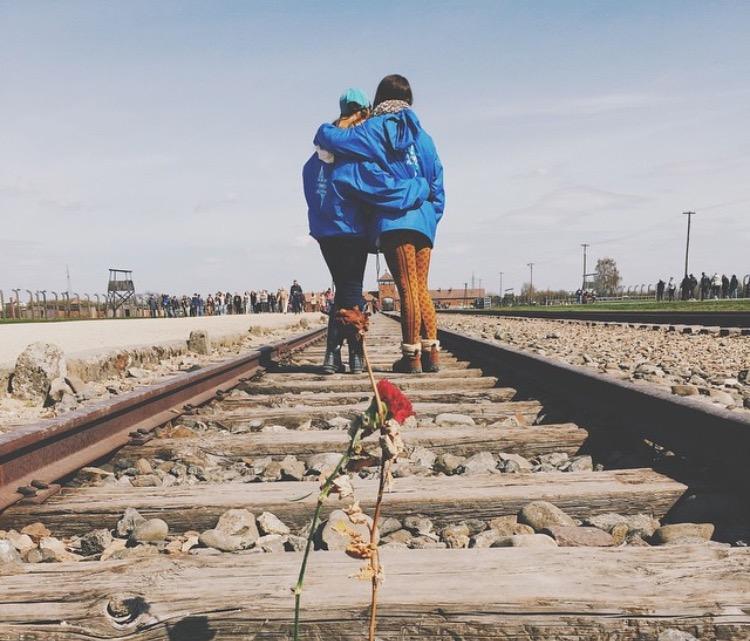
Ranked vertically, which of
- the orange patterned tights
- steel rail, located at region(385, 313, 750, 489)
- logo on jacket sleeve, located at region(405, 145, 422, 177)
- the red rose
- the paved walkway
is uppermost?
logo on jacket sleeve, located at region(405, 145, 422, 177)

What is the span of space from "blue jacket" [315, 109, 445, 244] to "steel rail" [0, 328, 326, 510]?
156cm

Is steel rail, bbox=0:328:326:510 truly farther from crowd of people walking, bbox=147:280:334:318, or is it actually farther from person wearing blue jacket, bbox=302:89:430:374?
crowd of people walking, bbox=147:280:334:318

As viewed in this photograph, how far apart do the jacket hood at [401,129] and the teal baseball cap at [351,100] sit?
0.33 m

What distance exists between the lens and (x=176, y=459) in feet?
7.97

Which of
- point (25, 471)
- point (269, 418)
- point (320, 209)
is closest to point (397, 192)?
point (320, 209)

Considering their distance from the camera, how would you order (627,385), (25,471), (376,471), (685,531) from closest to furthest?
(685,531)
(25,471)
(376,471)
(627,385)

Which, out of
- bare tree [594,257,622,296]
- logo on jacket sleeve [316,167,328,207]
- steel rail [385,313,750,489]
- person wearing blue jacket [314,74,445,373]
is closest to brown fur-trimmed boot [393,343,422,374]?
person wearing blue jacket [314,74,445,373]

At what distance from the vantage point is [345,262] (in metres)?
4.35

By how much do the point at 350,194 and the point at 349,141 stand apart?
33 centimetres

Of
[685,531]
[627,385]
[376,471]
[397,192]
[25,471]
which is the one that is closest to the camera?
[685,531]

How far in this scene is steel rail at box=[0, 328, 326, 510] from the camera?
1875mm

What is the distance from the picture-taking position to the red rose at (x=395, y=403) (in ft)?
2.07

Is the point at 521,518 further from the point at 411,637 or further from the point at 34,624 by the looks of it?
the point at 34,624

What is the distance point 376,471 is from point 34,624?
4.35 feet
